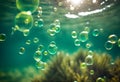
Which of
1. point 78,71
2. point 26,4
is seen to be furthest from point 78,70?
point 26,4

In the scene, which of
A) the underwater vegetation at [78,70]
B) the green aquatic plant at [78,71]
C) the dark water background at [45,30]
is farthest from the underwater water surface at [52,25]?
the green aquatic plant at [78,71]

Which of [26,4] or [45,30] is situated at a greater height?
[26,4]

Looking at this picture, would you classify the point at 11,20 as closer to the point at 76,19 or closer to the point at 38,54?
the point at 76,19

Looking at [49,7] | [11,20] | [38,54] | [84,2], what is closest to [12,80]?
[11,20]

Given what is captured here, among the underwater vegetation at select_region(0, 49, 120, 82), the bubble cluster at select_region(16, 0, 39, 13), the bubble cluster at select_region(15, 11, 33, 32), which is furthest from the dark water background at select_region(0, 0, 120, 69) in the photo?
the bubble cluster at select_region(16, 0, 39, 13)

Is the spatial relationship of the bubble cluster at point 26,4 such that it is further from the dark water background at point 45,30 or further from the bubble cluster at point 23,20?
the dark water background at point 45,30

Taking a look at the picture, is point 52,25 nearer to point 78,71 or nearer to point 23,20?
point 23,20
